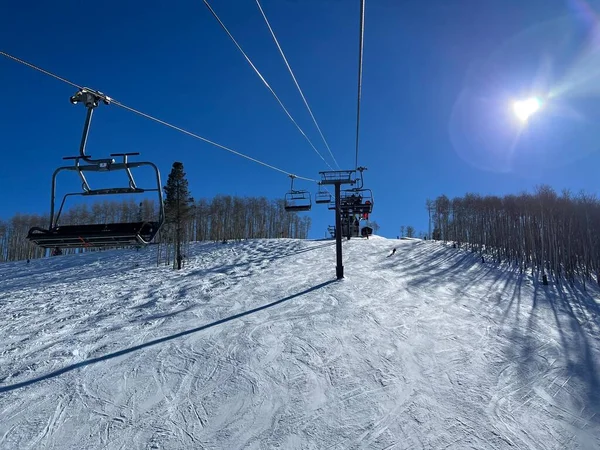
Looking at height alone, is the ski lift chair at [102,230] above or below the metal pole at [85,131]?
below

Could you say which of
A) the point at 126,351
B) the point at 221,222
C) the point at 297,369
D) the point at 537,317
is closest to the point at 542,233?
the point at 537,317

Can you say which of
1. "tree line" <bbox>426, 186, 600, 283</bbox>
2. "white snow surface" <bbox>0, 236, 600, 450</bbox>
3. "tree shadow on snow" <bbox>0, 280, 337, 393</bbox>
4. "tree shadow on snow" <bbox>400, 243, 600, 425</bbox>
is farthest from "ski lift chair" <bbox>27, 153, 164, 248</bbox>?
"tree line" <bbox>426, 186, 600, 283</bbox>

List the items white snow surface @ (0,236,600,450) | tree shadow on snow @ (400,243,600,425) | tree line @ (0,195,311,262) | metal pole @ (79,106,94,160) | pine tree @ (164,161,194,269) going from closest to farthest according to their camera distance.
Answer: metal pole @ (79,106,94,160) < white snow surface @ (0,236,600,450) < tree shadow on snow @ (400,243,600,425) < pine tree @ (164,161,194,269) < tree line @ (0,195,311,262)

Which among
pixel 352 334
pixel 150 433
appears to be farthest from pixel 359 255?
pixel 150 433

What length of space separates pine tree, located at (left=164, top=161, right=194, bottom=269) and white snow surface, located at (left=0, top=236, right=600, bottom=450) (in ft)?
30.9

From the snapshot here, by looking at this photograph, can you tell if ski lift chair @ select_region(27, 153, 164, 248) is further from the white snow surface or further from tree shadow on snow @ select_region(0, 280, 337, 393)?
tree shadow on snow @ select_region(0, 280, 337, 393)

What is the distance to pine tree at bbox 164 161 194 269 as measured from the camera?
2481cm

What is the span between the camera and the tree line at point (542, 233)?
22.4 meters

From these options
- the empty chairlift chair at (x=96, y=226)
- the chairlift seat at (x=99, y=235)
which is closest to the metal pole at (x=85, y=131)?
the empty chairlift chair at (x=96, y=226)

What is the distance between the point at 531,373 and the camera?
27.3 ft

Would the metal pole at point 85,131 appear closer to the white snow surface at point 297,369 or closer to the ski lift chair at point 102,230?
the ski lift chair at point 102,230

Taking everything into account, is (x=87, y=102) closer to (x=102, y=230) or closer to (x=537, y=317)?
(x=102, y=230)

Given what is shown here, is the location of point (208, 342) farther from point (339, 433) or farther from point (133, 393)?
point (339, 433)

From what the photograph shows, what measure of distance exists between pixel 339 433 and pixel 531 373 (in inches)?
223
